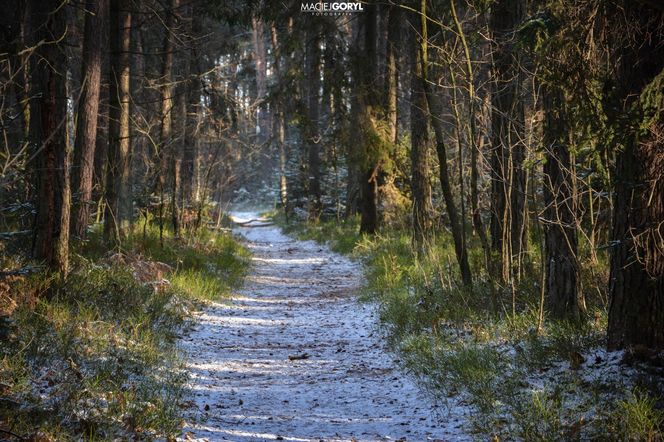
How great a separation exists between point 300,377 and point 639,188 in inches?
151

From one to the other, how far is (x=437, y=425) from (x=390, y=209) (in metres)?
12.9

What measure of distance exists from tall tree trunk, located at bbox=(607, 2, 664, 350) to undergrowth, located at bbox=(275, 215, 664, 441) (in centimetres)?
36

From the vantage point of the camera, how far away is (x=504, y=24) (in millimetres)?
8516

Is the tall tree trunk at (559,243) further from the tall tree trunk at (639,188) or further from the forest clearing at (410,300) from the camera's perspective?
the tall tree trunk at (639,188)

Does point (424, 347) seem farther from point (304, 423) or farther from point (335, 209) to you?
point (335, 209)

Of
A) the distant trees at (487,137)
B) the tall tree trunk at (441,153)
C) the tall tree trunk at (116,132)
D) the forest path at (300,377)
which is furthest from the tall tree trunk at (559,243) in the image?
the tall tree trunk at (116,132)

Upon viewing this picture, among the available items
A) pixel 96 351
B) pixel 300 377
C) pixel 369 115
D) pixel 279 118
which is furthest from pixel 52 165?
pixel 279 118

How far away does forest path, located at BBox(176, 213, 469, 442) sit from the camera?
505cm

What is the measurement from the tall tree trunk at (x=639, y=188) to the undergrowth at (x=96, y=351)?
12.4ft

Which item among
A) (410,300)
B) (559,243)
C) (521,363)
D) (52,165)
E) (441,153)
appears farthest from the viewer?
(410,300)

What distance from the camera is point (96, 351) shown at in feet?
19.1

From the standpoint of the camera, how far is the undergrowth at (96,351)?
4.36 metres

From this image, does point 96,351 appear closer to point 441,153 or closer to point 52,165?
point 52,165

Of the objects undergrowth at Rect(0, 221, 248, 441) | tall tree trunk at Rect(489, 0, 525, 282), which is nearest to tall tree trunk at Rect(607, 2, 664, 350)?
tall tree trunk at Rect(489, 0, 525, 282)
